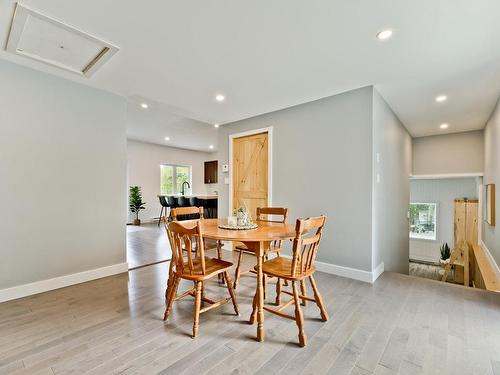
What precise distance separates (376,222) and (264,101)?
2197mm

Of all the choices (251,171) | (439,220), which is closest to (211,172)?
(251,171)

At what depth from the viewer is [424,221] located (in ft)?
24.5

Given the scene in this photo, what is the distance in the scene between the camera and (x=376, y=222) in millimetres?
3119

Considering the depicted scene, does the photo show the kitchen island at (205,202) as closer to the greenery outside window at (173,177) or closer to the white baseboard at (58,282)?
the greenery outside window at (173,177)

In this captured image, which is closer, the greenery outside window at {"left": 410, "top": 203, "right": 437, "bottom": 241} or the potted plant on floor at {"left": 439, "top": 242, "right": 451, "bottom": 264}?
the potted plant on floor at {"left": 439, "top": 242, "right": 451, "bottom": 264}

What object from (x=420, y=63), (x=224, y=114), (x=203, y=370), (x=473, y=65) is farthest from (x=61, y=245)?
(x=473, y=65)

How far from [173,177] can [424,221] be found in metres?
8.39

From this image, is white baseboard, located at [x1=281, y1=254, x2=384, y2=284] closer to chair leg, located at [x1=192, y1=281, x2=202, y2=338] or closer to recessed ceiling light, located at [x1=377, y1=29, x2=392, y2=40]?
chair leg, located at [x1=192, y1=281, x2=202, y2=338]

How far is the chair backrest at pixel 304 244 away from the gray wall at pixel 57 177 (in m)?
2.54

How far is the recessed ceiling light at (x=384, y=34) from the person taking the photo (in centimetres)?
196

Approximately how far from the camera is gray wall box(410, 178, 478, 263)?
21.7ft

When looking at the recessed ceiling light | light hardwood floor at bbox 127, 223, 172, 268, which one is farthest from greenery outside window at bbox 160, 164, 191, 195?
the recessed ceiling light

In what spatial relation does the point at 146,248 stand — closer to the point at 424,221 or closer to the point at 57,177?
the point at 57,177

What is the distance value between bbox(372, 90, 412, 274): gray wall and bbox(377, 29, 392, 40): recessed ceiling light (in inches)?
43.1
